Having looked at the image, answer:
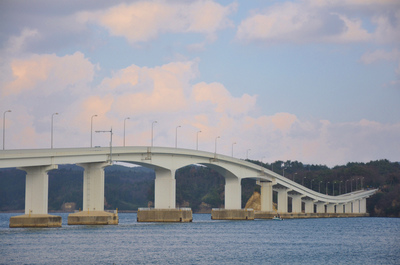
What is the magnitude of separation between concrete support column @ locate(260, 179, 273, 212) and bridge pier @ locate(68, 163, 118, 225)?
185 feet

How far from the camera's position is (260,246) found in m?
72.6

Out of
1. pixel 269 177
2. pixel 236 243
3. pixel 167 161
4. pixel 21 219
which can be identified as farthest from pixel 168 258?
pixel 269 177

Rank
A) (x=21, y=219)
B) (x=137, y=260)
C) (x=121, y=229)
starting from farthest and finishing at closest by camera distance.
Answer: (x=121, y=229), (x=21, y=219), (x=137, y=260)

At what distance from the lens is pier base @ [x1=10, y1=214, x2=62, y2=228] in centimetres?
8288

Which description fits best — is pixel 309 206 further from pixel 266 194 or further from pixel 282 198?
pixel 266 194

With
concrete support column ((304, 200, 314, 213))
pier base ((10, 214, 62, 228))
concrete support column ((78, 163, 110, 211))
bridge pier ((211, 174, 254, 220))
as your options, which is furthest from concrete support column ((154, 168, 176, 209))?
concrete support column ((304, 200, 314, 213))

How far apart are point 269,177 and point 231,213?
16.6 meters

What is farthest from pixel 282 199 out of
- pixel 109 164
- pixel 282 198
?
pixel 109 164

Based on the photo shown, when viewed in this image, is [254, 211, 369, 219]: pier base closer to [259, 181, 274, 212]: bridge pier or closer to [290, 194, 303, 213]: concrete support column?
[259, 181, 274, 212]: bridge pier

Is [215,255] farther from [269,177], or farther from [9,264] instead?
[269,177]

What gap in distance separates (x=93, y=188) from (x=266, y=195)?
195 feet

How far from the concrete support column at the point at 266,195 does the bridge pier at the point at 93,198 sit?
56.2 m

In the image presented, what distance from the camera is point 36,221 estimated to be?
82875 mm

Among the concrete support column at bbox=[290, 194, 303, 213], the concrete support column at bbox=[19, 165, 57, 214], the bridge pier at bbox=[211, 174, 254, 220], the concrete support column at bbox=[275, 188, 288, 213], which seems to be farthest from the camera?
the concrete support column at bbox=[290, 194, 303, 213]
